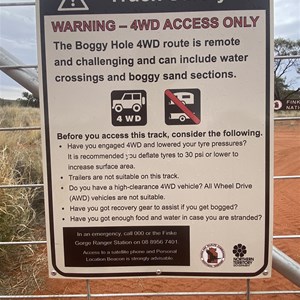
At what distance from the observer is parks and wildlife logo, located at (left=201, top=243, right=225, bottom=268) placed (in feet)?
5.11

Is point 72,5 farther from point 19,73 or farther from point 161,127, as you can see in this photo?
point 161,127

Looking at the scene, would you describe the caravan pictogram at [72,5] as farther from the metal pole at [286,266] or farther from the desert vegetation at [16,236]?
the desert vegetation at [16,236]

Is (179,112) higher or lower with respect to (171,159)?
higher

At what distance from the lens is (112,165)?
4.95ft

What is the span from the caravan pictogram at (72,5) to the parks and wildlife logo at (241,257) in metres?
1.07

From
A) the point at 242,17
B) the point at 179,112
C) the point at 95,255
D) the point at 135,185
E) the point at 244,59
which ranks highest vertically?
the point at 242,17

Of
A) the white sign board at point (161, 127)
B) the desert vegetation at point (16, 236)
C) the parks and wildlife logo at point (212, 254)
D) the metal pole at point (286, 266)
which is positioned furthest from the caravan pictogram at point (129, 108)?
the desert vegetation at point (16, 236)

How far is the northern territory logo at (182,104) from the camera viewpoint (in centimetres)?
146

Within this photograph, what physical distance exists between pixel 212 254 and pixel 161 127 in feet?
1.76

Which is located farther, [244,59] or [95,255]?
[95,255]

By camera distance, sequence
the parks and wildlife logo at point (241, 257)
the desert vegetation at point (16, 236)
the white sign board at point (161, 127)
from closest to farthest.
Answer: the white sign board at point (161, 127) → the parks and wildlife logo at point (241, 257) → the desert vegetation at point (16, 236)

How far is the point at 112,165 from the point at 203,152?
344mm

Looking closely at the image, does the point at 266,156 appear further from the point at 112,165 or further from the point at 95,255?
the point at 95,255

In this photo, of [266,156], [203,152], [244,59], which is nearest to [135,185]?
[203,152]
